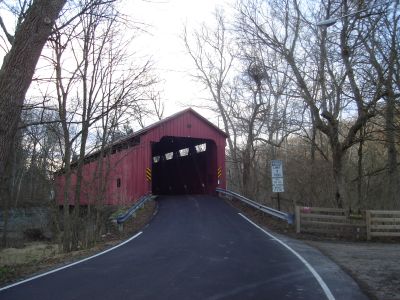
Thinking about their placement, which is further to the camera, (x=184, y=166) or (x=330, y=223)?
(x=184, y=166)

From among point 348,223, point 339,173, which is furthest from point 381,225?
point 339,173

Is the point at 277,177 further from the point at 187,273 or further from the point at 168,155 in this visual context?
the point at 168,155

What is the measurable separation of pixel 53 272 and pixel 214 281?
3739mm

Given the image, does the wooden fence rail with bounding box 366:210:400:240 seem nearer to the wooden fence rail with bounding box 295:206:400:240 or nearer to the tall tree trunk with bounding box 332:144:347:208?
the wooden fence rail with bounding box 295:206:400:240

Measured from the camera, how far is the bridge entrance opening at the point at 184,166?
108ft

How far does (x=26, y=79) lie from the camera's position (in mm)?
6039

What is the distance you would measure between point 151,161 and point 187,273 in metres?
20.7

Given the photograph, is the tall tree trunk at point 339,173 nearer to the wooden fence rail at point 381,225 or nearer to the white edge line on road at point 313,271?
the wooden fence rail at point 381,225

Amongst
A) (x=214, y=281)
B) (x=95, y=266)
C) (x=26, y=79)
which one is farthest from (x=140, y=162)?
(x=26, y=79)

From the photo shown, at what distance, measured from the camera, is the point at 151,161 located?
29859mm

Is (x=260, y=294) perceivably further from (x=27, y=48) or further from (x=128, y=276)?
(x=27, y=48)

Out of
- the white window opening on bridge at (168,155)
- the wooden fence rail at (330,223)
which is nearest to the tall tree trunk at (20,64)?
the wooden fence rail at (330,223)

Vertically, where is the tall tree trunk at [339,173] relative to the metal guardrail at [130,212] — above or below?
above

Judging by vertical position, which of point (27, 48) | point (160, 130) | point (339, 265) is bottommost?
point (339, 265)
